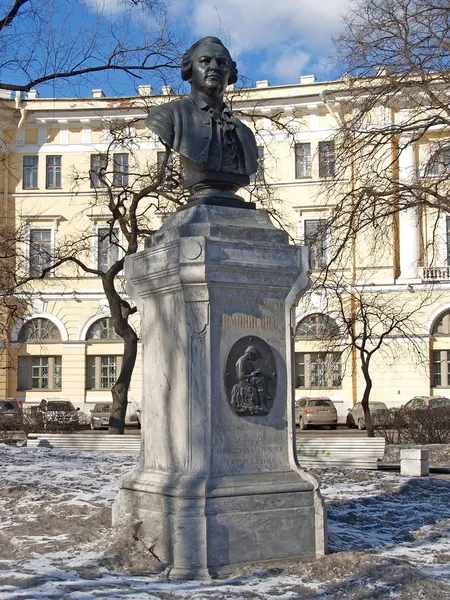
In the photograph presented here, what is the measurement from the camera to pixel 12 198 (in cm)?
4294

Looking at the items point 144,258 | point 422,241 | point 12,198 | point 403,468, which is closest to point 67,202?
point 12,198

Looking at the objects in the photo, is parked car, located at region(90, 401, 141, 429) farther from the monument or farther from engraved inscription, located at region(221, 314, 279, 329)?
engraved inscription, located at region(221, 314, 279, 329)

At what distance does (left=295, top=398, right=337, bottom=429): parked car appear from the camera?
113ft

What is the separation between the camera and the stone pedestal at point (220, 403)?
707 centimetres

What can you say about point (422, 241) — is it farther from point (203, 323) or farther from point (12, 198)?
point (203, 323)

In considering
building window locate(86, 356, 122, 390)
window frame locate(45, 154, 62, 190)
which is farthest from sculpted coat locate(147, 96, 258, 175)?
window frame locate(45, 154, 62, 190)

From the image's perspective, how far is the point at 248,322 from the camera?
299 inches

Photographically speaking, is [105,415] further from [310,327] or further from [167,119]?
[167,119]

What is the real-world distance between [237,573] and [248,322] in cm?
208

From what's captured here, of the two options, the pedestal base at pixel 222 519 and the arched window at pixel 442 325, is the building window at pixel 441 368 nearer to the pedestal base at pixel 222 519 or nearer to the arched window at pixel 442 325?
the arched window at pixel 442 325

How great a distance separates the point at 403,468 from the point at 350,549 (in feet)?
23.9

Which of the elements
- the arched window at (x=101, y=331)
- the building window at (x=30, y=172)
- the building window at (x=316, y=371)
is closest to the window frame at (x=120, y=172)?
the building window at (x=30, y=172)

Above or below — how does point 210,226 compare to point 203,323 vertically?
above

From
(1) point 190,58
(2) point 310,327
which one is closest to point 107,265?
(2) point 310,327
